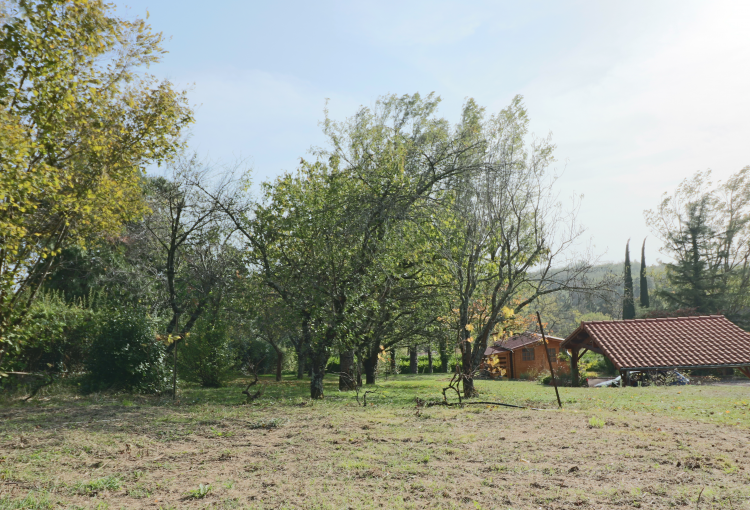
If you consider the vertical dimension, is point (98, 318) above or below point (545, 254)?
below

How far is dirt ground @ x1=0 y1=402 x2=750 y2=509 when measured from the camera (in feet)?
13.2

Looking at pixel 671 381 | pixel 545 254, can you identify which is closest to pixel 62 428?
pixel 545 254

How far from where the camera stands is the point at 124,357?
11.9 meters

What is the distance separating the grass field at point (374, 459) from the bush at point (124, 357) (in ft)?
9.84

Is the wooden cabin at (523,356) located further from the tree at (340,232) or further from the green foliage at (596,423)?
the green foliage at (596,423)

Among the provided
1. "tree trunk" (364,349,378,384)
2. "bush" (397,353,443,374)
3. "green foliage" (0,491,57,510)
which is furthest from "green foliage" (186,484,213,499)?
"bush" (397,353,443,374)

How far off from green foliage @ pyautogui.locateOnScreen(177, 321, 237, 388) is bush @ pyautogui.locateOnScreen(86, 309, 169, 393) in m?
4.27

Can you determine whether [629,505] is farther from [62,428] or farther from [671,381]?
[671,381]

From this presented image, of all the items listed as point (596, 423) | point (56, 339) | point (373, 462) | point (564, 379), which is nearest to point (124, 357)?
point (56, 339)

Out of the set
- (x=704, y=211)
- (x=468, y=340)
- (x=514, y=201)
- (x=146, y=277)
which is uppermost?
(x=704, y=211)

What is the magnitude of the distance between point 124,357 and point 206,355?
5.27 m

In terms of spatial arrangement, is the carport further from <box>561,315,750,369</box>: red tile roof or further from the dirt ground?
the dirt ground

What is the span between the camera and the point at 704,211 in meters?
36.0

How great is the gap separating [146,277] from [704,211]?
38.6m
